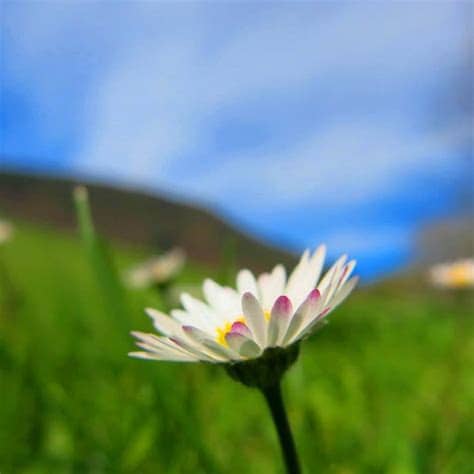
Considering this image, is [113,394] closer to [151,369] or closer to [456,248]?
[151,369]

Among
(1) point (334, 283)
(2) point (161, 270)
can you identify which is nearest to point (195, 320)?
(1) point (334, 283)

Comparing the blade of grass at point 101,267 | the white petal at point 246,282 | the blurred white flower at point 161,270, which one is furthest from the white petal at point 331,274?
the blurred white flower at point 161,270

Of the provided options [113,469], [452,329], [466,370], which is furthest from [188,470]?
[452,329]

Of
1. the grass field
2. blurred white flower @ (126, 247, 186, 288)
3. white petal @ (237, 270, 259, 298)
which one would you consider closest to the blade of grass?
the grass field

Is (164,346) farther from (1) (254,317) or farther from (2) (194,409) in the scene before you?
(2) (194,409)

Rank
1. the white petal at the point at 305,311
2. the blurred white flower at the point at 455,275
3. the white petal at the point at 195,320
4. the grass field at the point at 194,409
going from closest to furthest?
the white petal at the point at 305,311 → the white petal at the point at 195,320 → the grass field at the point at 194,409 → the blurred white flower at the point at 455,275

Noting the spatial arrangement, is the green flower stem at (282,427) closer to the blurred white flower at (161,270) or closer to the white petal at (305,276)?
the white petal at (305,276)
